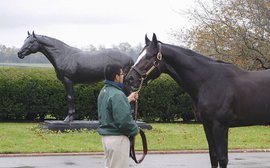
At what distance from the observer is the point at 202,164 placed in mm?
11680

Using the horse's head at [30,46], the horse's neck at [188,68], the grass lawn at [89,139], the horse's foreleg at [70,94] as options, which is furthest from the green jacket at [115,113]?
the horse's head at [30,46]

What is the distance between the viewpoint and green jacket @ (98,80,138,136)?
6.57 m

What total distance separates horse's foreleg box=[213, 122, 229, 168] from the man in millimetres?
1855

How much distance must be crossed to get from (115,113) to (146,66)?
1.93m

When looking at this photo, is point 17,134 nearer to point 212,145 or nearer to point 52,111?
point 52,111

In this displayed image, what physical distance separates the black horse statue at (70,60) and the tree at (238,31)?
806 centimetres

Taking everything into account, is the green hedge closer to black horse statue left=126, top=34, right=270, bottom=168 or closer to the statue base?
the statue base

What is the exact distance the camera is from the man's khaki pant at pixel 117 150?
22.1ft

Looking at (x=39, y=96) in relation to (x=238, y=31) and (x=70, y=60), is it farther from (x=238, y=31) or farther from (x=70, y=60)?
(x=238, y=31)

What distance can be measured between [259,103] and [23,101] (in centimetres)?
1362

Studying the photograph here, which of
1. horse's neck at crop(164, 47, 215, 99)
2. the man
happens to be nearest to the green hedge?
horse's neck at crop(164, 47, 215, 99)

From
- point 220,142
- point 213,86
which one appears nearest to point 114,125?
point 220,142

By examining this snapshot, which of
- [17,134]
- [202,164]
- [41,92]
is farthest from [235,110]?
[41,92]

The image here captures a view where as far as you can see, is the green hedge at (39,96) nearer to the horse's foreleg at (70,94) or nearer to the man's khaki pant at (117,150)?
the horse's foreleg at (70,94)
